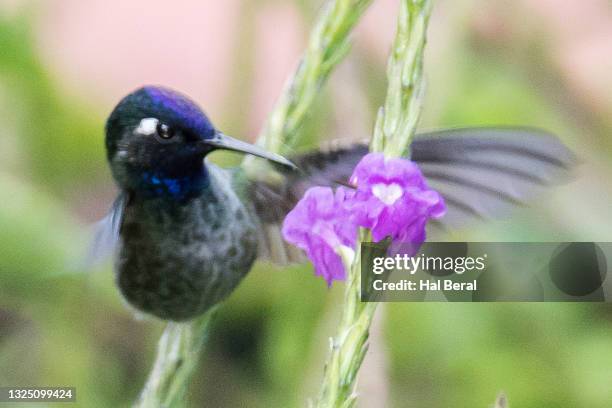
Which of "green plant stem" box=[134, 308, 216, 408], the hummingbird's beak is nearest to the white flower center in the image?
the hummingbird's beak

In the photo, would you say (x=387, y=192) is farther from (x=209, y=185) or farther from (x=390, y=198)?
(x=209, y=185)

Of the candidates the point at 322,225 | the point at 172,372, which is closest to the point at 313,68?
the point at 322,225

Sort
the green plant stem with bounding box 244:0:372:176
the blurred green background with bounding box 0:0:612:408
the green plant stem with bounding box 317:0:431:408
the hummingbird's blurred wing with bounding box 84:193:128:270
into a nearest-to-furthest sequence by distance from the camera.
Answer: the green plant stem with bounding box 317:0:431:408, the hummingbird's blurred wing with bounding box 84:193:128:270, the green plant stem with bounding box 244:0:372:176, the blurred green background with bounding box 0:0:612:408

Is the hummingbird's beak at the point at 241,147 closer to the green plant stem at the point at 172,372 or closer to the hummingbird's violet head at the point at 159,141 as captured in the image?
the hummingbird's violet head at the point at 159,141

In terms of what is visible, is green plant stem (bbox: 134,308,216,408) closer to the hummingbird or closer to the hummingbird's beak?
the hummingbird

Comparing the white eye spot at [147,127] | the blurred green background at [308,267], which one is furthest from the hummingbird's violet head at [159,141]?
the blurred green background at [308,267]

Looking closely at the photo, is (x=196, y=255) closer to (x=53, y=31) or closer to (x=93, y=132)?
(x=93, y=132)
